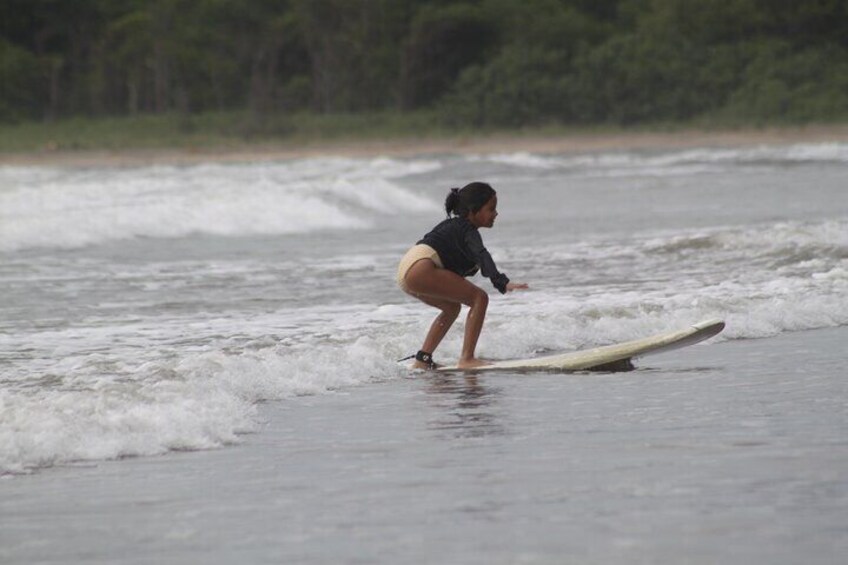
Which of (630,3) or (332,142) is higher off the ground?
(630,3)

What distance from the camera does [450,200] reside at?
9.30m

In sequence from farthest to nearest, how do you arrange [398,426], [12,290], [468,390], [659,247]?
[659,247]
[12,290]
[468,390]
[398,426]

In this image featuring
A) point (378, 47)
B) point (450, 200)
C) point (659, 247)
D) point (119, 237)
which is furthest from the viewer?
point (378, 47)

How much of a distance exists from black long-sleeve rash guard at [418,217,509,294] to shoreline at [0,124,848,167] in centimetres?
4521

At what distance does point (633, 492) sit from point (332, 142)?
5667cm

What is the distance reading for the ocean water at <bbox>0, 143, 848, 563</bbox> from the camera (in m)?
6.50

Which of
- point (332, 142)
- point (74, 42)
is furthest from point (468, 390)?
point (74, 42)

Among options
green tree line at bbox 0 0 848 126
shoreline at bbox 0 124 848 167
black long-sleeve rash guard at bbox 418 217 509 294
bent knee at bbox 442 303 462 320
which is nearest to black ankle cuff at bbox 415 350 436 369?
bent knee at bbox 442 303 462 320

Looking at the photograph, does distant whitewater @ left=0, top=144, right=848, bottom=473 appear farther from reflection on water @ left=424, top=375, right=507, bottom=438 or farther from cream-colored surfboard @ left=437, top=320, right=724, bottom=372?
cream-colored surfboard @ left=437, top=320, right=724, bottom=372

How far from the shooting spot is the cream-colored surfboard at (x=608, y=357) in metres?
9.32

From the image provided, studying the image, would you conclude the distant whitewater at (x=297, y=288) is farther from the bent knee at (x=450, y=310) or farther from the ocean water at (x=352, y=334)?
the bent knee at (x=450, y=310)

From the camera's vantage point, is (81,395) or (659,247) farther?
(659,247)

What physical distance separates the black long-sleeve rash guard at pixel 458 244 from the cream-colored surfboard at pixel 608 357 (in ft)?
1.86

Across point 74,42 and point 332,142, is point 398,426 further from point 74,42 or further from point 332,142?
point 74,42
